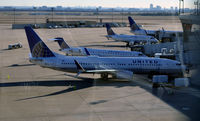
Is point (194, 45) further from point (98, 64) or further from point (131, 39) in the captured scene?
point (131, 39)

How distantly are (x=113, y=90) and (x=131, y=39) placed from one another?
4564 centimetres

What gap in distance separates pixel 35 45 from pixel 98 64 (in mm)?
7333

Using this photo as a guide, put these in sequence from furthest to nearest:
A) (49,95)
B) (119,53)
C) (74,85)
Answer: (119,53) → (74,85) → (49,95)

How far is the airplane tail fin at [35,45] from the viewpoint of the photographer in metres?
33.6

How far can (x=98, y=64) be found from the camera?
3472 cm

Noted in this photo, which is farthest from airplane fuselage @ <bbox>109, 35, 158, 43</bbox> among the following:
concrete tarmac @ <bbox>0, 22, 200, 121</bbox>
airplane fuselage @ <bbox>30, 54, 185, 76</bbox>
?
airplane fuselage @ <bbox>30, 54, 185, 76</bbox>

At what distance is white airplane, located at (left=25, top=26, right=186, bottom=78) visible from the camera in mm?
33875

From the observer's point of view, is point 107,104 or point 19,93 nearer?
point 107,104

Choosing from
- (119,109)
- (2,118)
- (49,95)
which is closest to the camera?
(2,118)

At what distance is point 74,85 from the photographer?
32469 millimetres

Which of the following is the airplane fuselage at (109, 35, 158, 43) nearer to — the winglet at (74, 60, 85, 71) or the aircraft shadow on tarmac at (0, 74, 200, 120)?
the aircraft shadow on tarmac at (0, 74, 200, 120)

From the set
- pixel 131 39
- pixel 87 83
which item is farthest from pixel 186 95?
pixel 131 39

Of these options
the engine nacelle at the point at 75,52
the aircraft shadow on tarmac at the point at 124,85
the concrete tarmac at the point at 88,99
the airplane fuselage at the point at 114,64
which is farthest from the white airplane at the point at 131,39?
the aircraft shadow on tarmac at the point at 124,85

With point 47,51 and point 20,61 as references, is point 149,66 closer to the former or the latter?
point 47,51
